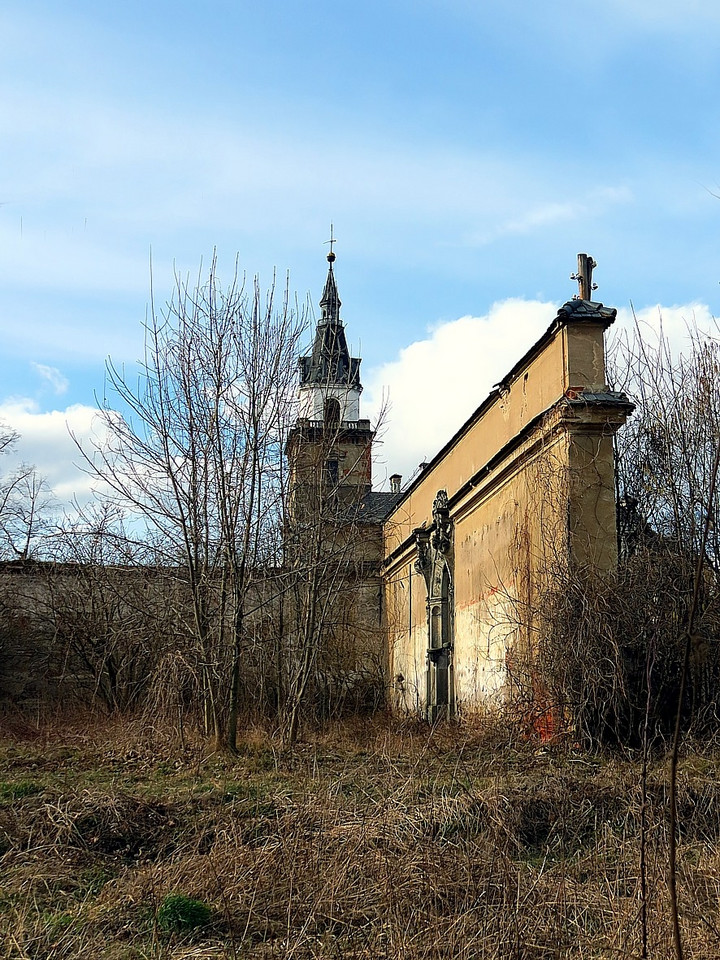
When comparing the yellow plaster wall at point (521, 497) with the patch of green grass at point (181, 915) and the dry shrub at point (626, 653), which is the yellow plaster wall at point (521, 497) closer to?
the dry shrub at point (626, 653)

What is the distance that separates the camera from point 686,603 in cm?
A: 1003

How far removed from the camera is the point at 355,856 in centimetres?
623

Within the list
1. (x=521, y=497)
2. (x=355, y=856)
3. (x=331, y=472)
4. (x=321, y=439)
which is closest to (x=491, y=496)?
(x=521, y=497)

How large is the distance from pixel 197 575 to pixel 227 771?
2668mm

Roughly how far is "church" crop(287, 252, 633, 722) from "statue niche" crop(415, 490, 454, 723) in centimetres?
3

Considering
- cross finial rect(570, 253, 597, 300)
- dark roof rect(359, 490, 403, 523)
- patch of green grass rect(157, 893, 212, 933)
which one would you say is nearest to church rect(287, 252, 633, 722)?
cross finial rect(570, 253, 597, 300)

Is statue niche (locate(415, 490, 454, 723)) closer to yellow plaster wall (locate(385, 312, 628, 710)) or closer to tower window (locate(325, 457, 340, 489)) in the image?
yellow plaster wall (locate(385, 312, 628, 710))

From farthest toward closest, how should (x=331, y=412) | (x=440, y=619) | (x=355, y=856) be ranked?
(x=440, y=619) → (x=331, y=412) → (x=355, y=856)

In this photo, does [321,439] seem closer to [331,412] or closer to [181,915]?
[331,412]

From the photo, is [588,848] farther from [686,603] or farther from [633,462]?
[633,462]

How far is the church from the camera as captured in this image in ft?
34.0

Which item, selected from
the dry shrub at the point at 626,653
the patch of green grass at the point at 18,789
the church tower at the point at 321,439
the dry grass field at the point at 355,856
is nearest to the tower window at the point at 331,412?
the church tower at the point at 321,439

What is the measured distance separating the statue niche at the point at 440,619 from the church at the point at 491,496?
0.09 ft

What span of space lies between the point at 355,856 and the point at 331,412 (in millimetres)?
7582
